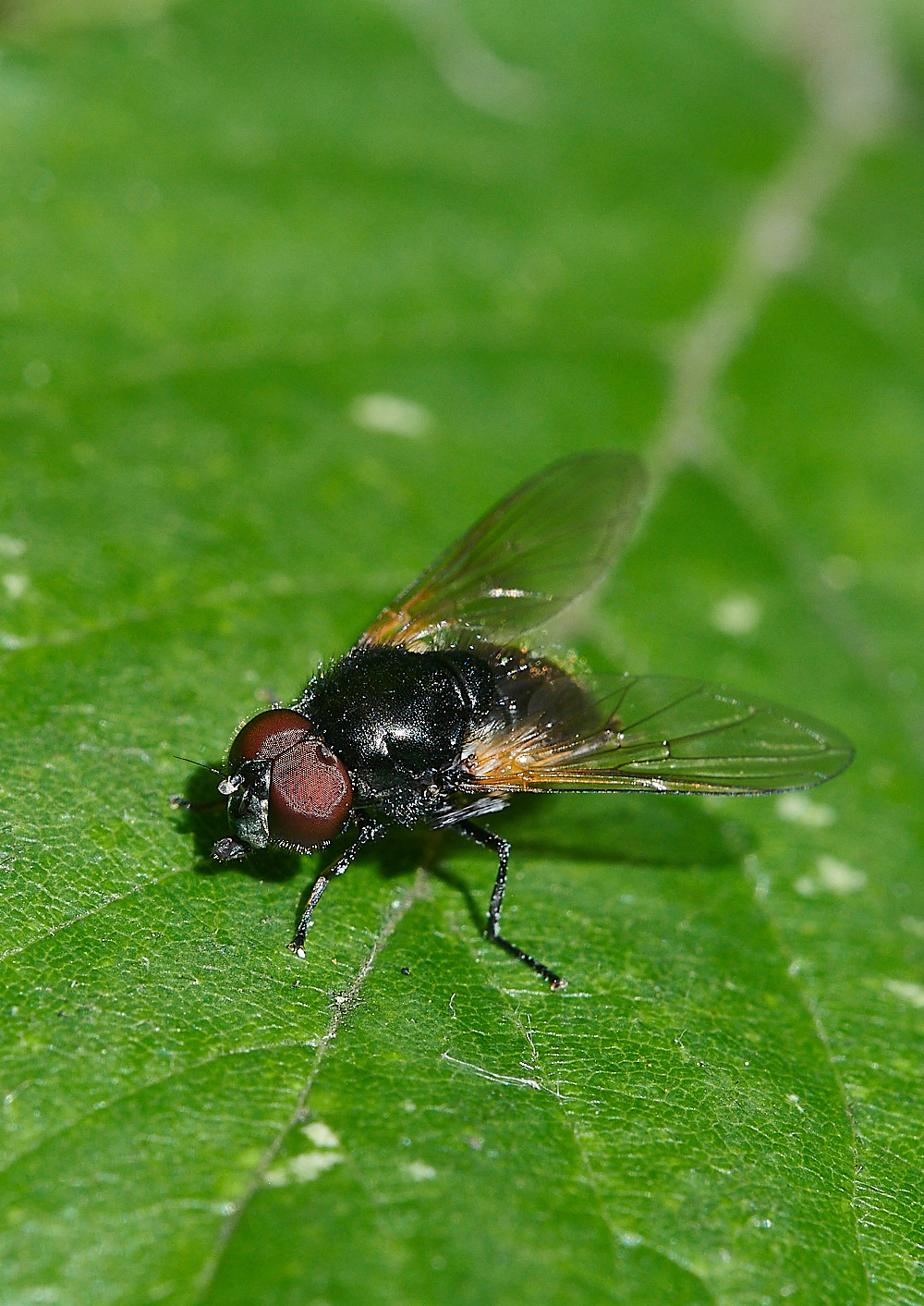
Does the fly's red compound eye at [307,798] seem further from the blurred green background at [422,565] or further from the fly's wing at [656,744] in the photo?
the fly's wing at [656,744]

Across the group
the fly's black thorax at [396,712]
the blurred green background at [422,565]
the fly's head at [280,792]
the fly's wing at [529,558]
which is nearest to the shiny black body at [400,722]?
the fly's black thorax at [396,712]

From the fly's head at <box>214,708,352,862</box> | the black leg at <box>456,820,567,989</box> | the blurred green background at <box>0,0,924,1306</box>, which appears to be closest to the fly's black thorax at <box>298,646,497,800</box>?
the fly's head at <box>214,708,352,862</box>

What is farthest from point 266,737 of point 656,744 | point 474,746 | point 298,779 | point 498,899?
point 656,744

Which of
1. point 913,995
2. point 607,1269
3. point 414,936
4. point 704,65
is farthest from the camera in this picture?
point 704,65

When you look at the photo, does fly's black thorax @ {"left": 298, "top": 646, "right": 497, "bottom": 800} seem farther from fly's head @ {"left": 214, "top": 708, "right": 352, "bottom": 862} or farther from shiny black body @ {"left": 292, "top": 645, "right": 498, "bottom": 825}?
fly's head @ {"left": 214, "top": 708, "right": 352, "bottom": 862}

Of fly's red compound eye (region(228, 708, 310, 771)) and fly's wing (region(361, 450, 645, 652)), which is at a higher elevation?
fly's wing (region(361, 450, 645, 652))

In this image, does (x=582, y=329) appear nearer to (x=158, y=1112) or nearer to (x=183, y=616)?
(x=183, y=616)

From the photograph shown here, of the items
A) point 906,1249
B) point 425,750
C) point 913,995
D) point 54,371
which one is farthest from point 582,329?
point 906,1249
